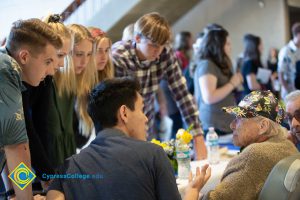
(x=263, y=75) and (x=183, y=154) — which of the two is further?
(x=263, y=75)

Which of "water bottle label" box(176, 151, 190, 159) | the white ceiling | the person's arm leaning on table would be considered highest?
the white ceiling

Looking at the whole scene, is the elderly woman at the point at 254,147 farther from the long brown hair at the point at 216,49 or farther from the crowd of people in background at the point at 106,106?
the long brown hair at the point at 216,49

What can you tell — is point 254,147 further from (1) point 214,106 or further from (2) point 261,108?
(1) point 214,106

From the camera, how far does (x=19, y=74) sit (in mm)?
1716

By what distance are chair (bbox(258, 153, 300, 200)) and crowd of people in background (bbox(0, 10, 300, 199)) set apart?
0.07 m

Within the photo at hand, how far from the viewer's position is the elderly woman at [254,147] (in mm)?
1839

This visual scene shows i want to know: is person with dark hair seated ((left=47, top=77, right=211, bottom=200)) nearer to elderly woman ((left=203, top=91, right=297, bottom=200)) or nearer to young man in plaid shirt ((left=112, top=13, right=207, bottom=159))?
elderly woman ((left=203, top=91, right=297, bottom=200))

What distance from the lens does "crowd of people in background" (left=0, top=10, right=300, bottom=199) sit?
5.29ft

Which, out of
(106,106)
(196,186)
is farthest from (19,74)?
(196,186)

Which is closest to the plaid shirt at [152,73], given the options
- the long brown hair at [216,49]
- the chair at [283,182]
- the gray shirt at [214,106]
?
the gray shirt at [214,106]

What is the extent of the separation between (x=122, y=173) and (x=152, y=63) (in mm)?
1507

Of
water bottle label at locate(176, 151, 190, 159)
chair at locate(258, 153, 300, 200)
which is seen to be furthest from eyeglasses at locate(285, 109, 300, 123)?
chair at locate(258, 153, 300, 200)

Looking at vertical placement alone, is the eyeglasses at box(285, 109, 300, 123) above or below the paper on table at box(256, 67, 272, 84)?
above

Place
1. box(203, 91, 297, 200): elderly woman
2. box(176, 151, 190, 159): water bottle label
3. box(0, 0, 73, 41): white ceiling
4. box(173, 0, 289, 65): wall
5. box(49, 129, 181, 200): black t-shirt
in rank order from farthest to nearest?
box(173, 0, 289, 65): wall
box(0, 0, 73, 41): white ceiling
box(176, 151, 190, 159): water bottle label
box(203, 91, 297, 200): elderly woman
box(49, 129, 181, 200): black t-shirt
